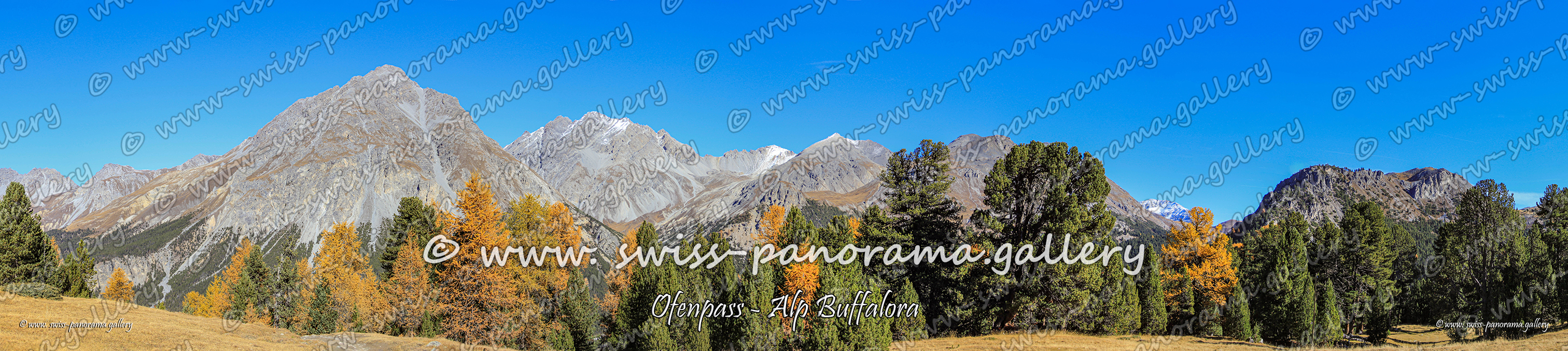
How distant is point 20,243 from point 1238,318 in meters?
74.3

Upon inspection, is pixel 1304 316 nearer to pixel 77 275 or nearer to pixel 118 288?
pixel 77 275

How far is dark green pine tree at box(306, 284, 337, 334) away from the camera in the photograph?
46.8 metres

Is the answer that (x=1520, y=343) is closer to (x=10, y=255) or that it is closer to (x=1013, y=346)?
(x=1013, y=346)

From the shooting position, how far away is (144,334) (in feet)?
80.5

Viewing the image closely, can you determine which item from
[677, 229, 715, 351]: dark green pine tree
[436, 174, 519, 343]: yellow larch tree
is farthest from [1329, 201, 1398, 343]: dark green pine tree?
[436, 174, 519, 343]: yellow larch tree

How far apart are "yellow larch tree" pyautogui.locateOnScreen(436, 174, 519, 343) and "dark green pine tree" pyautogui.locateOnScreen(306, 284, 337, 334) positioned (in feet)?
55.3

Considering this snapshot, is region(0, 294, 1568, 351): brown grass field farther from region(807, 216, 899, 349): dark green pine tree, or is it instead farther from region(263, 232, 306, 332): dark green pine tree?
region(263, 232, 306, 332): dark green pine tree

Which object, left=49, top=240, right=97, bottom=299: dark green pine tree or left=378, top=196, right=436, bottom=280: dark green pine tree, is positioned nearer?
left=49, top=240, right=97, bottom=299: dark green pine tree

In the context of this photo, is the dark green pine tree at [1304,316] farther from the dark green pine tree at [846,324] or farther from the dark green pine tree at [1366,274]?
the dark green pine tree at [846,324]

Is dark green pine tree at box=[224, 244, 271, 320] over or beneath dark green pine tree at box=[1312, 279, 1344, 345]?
beneath

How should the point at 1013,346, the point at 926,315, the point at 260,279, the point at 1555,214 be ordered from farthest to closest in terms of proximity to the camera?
the point at 260,279, the point at 1555,214, the point at 926,315, the point at 1013,346

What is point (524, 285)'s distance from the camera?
1574 inches

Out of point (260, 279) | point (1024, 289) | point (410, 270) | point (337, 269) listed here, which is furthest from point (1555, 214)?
point (260, 279)

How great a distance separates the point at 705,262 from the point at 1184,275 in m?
34.3
